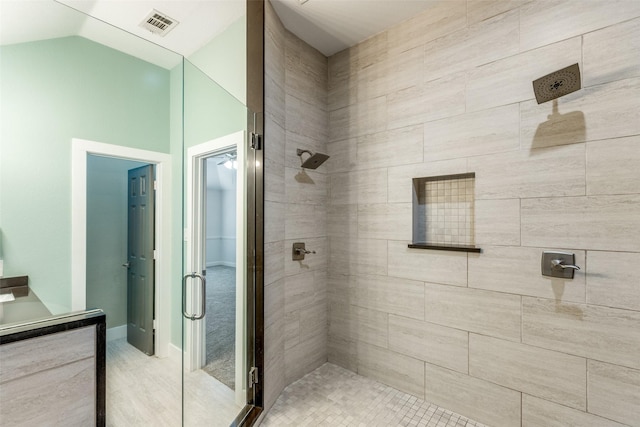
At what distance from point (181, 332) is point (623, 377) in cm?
243

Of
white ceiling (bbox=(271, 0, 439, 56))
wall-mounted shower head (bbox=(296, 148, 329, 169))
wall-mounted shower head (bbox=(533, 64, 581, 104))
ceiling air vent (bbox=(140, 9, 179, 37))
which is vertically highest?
white ceiling (bbox=(271, 0, 439, 56))

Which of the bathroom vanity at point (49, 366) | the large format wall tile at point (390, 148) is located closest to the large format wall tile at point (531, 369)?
the large format wall tile at point (390, 148)

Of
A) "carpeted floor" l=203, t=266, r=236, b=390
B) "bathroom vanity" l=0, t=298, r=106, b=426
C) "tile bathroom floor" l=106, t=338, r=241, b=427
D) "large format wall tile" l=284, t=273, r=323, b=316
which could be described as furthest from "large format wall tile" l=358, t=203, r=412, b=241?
"bathroom vanity" l=0, t=298, r=106, b=426

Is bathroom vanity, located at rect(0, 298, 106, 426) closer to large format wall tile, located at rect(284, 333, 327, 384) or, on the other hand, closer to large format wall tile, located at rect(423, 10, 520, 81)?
large format wall tile, located at rect(284, 333, 327, 384)

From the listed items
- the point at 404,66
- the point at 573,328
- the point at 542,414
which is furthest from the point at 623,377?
the point at 404,66

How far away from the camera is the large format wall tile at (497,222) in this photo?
1647mm

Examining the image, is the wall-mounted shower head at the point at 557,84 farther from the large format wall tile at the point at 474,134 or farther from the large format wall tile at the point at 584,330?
the large format wall tile at the point at 584,330

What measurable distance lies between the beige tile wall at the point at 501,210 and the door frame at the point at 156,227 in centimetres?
126

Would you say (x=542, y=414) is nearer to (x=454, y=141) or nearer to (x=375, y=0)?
(x=454, y=141)

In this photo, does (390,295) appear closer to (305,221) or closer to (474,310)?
(474,310)

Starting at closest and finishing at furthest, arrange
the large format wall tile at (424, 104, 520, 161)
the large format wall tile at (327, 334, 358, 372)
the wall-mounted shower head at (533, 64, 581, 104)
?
the wall-mounted shower head at (533, 64, 581, 104) < the large format wall tile at (424, 104, 520, 161) < the large format wall tile at (327, 334, 358, 372)

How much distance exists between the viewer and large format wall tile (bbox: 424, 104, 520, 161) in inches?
65.6

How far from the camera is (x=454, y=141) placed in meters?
1.85

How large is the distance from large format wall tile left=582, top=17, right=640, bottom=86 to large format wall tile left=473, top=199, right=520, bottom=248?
0.70m
